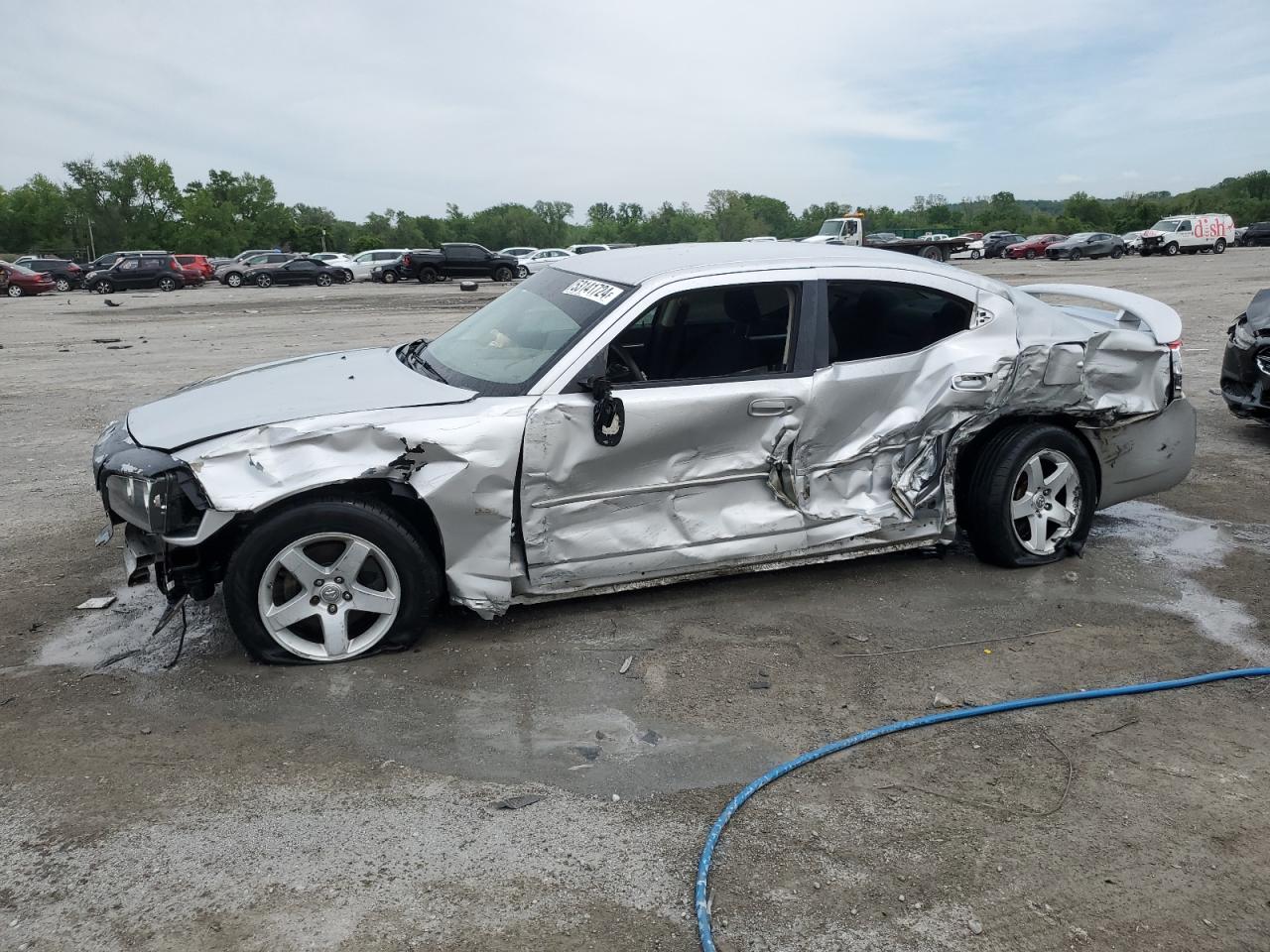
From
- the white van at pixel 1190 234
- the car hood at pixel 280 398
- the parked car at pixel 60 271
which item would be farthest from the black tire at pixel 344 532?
the white van at pixel 1190 234

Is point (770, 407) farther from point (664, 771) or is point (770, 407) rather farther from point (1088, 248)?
point (1088, 248)

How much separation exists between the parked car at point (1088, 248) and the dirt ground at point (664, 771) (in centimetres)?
4473

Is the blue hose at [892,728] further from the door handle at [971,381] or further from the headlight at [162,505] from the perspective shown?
the headlight at [162,505]

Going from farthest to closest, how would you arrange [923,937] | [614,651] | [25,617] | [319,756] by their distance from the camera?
[25,617] < [614,651] < [319,756] < [923,937]

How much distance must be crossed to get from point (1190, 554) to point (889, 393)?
6.84 ft

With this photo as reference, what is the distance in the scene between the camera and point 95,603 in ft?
16.0

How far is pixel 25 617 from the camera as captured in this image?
4.75 m

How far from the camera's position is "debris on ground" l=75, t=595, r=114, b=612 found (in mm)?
4844

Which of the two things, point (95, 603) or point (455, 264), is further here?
point (455, 264)

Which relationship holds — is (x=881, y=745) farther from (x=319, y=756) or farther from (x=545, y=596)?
(x=319, y=756)

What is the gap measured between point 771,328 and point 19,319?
24175 mm

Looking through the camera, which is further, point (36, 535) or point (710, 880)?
point (36, 535)

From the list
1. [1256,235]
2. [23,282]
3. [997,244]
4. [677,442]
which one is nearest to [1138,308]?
[677,442]

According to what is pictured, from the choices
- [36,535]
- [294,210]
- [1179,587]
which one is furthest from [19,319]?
[294,210]
